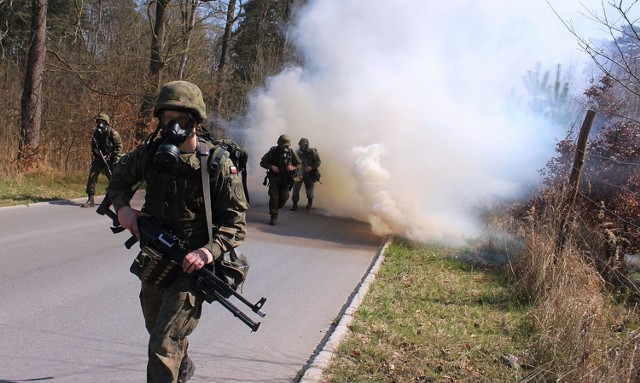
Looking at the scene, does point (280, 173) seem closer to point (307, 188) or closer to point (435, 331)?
point (307, 188)

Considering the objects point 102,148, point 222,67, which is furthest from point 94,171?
point 222,67

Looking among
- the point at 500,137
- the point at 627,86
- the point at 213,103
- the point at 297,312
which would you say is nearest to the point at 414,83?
the point at 500,137

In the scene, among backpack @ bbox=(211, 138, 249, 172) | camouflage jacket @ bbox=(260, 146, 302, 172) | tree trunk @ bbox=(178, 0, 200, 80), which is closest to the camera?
backpack @ bbox=(211, 138, 249, 172)

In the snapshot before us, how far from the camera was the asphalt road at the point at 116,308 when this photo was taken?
400 cm

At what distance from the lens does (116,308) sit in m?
5.22

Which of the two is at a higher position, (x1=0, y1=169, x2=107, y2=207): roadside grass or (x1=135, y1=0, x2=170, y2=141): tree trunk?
(x1=135, y1=0, x2=170, y2=141): tree trunk

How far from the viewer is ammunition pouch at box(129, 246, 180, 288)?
292 cm

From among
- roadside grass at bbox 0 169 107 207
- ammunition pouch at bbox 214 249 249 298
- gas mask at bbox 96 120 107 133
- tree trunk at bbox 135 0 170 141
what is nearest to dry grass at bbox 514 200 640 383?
ammunition pouch at bbox 214 249 249 298

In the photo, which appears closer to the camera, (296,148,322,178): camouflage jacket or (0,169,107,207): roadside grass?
(0,169,107,207): roadside grass

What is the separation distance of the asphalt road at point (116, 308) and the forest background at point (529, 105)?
211cm

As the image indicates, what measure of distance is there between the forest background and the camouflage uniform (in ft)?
7.97

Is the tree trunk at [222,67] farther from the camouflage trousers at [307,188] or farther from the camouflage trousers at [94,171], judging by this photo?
the camouflage trousers at [94,171]

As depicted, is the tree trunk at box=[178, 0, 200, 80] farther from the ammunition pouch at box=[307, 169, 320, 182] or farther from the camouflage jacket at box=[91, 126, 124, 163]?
the camouflage jacket at box=[91, 126, 124, 163]

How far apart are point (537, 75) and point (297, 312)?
913cm
